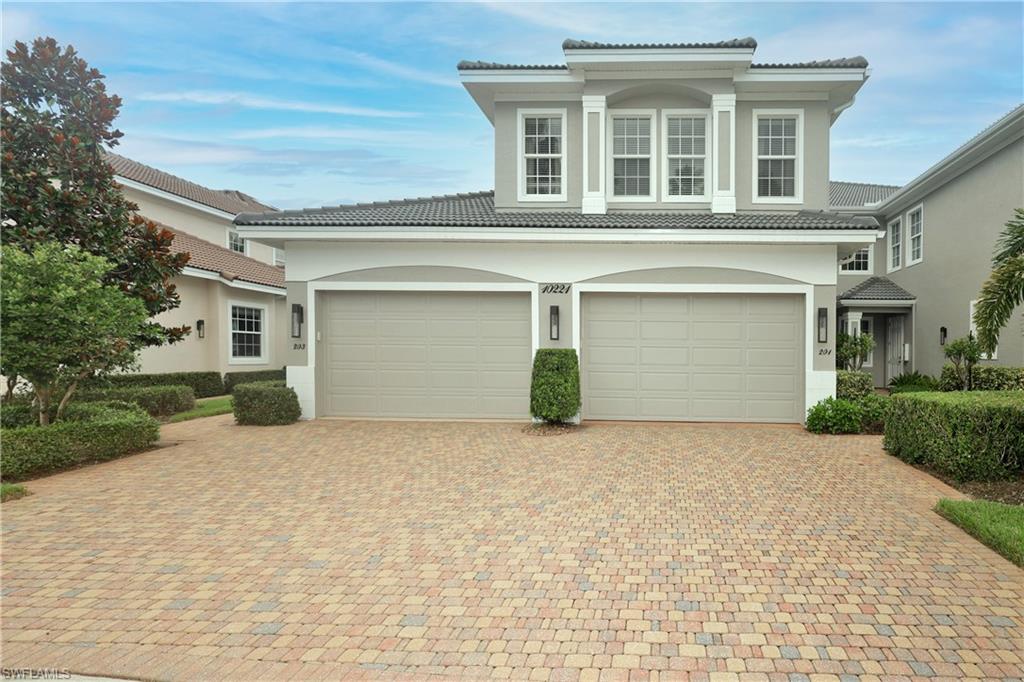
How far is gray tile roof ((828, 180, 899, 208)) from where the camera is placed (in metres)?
22.4

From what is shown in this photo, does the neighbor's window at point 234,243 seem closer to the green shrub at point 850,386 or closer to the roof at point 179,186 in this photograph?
the roof at point 179,186

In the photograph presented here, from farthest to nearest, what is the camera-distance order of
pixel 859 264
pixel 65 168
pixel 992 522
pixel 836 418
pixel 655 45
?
pixel 859 264 < pixel 655 45 < pixel 836 418 < pixel 65 168 < pixel 992 522

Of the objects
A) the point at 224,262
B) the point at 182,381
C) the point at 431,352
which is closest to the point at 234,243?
the point at 224,262

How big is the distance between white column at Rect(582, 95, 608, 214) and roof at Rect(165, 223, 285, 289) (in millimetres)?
11194

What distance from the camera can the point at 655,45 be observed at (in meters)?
12.3

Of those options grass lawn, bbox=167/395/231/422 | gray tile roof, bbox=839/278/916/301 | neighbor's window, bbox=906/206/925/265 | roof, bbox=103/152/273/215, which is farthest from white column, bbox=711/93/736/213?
roof, bbox=103/152/273/215

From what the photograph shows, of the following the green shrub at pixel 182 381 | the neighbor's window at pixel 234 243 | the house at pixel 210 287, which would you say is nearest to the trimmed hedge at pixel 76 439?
the green shrub at pixel 182 381

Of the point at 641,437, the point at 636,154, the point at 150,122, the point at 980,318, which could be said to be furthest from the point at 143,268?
the point at 980,318

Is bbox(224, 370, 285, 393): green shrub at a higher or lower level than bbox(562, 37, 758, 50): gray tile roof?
lower

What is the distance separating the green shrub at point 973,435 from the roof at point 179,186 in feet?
63.7

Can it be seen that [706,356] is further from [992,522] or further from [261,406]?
[261,406]

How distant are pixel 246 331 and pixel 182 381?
11.8 feet

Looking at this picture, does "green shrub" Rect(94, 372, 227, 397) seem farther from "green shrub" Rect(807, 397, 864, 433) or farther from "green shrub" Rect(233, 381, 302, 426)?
"green shrub" Rect(807, 397, 864, 433)

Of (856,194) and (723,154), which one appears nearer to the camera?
(723,154)
